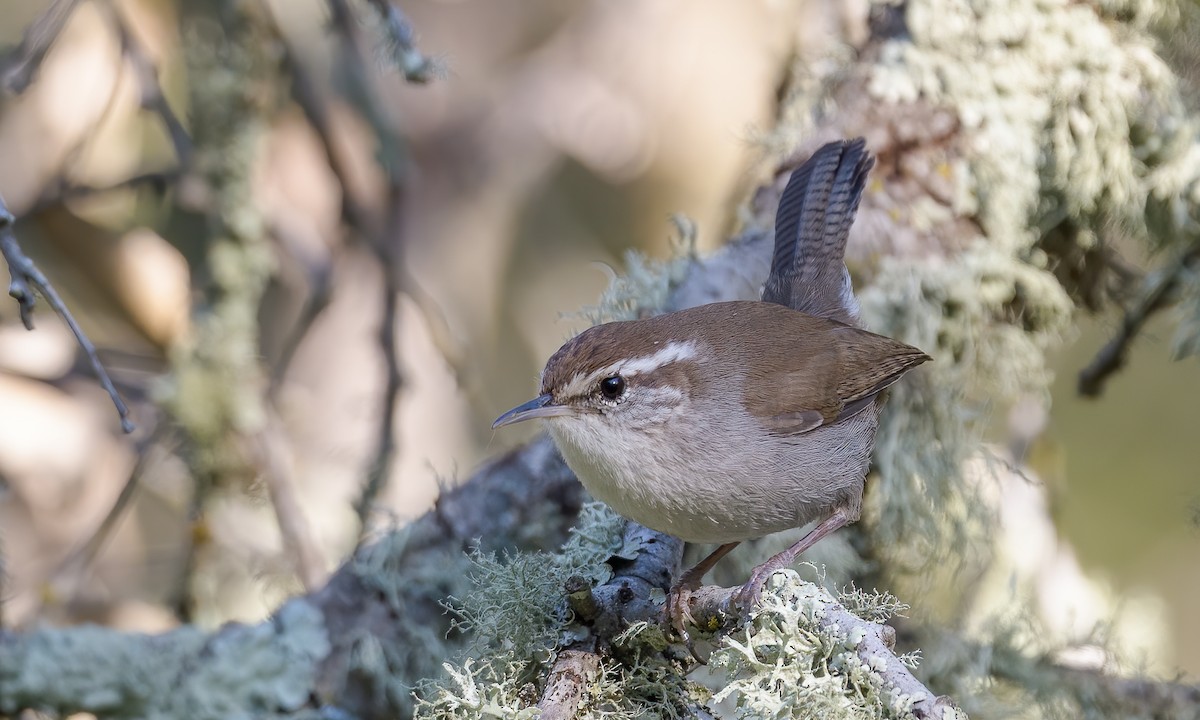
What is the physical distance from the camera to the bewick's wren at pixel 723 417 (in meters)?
1.87

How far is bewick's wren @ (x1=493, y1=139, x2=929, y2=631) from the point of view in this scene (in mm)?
1865

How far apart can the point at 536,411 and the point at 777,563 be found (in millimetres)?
520

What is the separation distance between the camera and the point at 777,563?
1.80m

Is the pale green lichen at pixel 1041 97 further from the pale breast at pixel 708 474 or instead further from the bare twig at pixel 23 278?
the bare twig at pixel 23 278

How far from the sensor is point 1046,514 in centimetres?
359

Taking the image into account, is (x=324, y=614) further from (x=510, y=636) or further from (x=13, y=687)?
(x=510, y=636)

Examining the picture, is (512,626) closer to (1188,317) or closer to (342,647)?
(342,647)

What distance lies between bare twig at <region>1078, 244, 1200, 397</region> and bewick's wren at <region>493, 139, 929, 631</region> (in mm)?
1117

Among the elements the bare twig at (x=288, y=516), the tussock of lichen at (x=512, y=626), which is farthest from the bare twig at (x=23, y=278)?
the bare twig at (x=288, y=516)

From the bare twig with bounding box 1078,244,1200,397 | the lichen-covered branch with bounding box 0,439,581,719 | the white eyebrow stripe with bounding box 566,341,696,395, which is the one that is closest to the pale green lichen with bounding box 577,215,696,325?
the lichen-covered branch with bounding box 0,439,581,719

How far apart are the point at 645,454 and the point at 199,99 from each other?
2.54 meters

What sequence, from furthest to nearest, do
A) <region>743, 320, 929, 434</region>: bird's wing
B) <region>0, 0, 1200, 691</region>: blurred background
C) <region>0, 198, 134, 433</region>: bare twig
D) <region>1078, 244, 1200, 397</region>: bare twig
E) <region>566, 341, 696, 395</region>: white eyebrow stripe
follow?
<region>0, 0, 1200, 691</region>: blurred background
<region>1078, 244, 1200, 397</region>: bare twig
<region>743, 320, 929, 434</region>: bird's wing
<region>566, 341, 696, 395</region>: white eyebrow stripe
<region>0, 198, 134, 433</region>: bare twig

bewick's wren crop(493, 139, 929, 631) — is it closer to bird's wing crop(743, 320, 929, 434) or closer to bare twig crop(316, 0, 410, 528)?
bird's wing crop(743, 320, 929, 434)

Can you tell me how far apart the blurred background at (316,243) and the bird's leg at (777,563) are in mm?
1677
